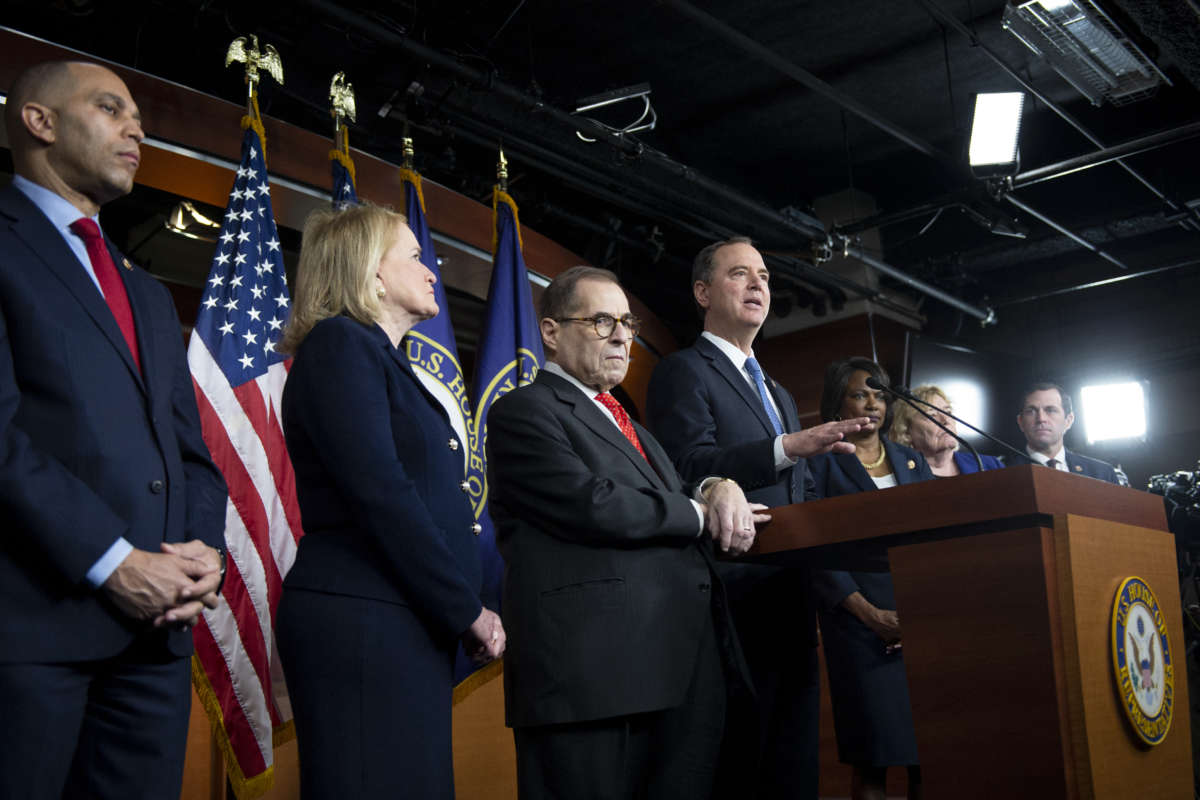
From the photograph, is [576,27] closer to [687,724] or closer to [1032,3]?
[1032,3]

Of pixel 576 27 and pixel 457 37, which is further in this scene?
pixel 576 27

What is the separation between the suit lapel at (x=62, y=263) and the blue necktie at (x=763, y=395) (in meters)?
1.34

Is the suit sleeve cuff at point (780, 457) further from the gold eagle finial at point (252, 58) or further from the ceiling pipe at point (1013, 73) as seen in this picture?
the ceiling pipe at point (1013, 73)

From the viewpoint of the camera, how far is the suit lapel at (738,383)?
232 centimetres

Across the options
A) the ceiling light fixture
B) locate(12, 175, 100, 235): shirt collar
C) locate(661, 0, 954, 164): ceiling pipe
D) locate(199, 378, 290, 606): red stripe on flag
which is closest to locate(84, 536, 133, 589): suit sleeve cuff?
locate(12, 175, 100, 235): shirt collar

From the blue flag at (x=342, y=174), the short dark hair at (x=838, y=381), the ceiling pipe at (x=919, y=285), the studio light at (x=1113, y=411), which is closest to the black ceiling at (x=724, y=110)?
the ceiling pipe at (x=919, y=285)

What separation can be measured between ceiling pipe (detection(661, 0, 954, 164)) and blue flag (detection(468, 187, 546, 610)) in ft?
4.12

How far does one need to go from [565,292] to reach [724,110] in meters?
5.13

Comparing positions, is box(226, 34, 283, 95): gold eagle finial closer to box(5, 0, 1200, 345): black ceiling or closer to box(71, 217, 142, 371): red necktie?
box(5, 0, 1200, 345): black ceiling

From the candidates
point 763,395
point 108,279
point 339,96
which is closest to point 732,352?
point 763,395

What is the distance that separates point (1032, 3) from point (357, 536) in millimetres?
4068

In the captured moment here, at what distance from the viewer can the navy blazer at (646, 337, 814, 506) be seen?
210cm

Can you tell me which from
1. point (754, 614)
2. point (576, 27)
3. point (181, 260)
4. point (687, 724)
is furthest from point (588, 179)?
point (687, 724)

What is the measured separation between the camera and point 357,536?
1625mm
